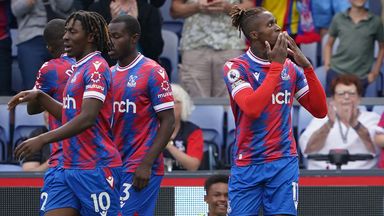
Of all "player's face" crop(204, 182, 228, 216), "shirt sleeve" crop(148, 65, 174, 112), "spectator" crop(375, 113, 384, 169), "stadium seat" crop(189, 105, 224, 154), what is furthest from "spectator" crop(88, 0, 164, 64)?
"shirt sleeve" crop(148, 65, 174, 112)

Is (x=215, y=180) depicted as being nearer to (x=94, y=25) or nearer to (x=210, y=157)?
(x=210, y=157)

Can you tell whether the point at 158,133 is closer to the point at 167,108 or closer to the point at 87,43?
the point at 167,108

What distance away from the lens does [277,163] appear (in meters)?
8.04

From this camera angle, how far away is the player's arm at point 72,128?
7.43 meters

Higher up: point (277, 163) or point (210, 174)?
point (277, 163)

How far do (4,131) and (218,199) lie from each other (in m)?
2.77

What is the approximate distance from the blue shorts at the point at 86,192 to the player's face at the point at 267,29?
4.63ft

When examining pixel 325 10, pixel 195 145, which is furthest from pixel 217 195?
pixel 325 10

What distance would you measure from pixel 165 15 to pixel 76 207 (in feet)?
20.9

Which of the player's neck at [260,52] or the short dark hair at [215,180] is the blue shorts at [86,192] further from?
the short dark hair at [215,180]

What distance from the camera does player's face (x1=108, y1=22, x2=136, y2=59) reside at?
8.60 meters

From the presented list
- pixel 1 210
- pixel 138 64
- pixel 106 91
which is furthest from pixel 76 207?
pixel 1 210

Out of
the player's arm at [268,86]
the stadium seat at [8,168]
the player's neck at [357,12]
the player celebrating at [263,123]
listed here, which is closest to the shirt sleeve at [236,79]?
the player celebrating at [263,123]

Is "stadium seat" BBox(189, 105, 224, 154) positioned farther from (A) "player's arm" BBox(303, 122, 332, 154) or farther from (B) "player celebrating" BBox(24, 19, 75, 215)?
(B) "player celebrating" BBox(24, 19, 75, 215)
